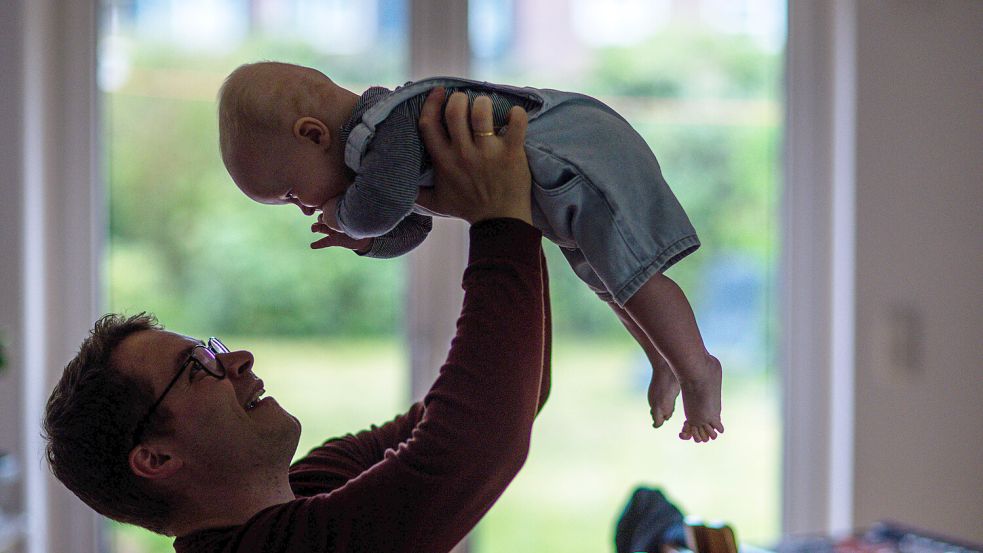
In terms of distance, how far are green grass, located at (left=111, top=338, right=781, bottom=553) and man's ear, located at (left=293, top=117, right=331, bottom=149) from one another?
1658 millimetres

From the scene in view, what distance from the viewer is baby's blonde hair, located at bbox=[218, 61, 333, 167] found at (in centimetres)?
91

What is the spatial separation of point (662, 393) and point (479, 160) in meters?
0.34

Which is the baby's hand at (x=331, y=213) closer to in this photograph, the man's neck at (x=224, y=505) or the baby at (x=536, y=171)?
the baby at (x=536, y=171)

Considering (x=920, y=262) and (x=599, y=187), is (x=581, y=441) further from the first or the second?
(x=599, y=187)

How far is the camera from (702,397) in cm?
89

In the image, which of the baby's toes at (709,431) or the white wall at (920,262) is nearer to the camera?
the baby's toes at (709,431)

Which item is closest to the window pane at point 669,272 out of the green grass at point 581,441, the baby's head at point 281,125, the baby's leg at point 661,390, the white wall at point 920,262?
the green grass at point 581,441

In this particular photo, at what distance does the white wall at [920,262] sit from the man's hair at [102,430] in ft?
6.27

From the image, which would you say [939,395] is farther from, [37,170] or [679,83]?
[37,170]

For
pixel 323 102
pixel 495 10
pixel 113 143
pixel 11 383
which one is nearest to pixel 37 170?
pixel 113 143

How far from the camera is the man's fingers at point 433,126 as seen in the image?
86 centimetres

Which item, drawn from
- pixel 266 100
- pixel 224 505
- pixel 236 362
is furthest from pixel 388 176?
pixel 224 505

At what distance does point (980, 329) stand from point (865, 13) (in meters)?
0.90

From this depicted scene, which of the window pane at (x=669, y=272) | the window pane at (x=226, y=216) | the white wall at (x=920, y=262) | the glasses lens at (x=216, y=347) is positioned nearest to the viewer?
the glasses lens at (x=216, y=347)
